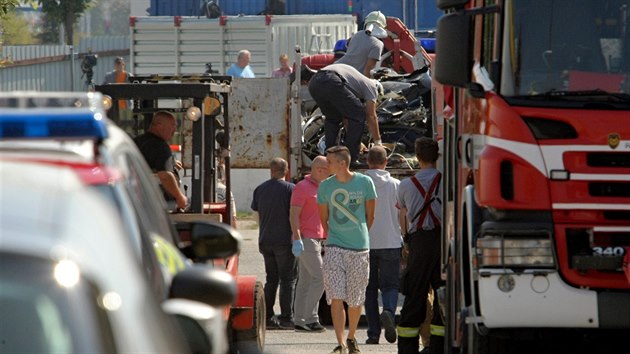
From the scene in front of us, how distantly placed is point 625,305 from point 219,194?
722cm

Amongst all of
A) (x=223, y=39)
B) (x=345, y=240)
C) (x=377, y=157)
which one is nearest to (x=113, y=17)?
(x=223, y=39)

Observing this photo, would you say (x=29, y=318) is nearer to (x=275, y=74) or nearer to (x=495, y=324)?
(x=495, y=324)

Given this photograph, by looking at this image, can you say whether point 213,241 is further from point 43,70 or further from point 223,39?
point 43,70

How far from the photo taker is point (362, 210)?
13.4 m

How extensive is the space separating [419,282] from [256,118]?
6.19m

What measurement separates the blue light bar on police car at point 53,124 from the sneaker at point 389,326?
8.79 metres

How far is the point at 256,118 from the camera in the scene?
17.8 meters

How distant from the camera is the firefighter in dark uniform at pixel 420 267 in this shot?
1186 cm

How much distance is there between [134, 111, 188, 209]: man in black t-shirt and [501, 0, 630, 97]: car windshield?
12.3ft

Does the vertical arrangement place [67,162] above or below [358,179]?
above

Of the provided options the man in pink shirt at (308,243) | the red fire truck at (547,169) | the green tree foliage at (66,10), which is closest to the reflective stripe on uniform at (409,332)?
the red fire truck at (547,169)

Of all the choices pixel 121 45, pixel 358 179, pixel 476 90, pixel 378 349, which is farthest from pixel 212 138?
pixel 121 45

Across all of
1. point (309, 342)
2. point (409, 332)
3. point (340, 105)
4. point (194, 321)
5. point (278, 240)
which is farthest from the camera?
point (340, 105)

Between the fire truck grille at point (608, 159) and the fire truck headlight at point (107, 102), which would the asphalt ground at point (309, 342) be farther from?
the fire truck grille at point (608, 159)
